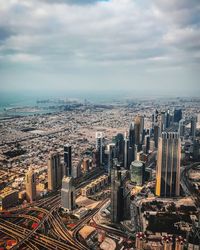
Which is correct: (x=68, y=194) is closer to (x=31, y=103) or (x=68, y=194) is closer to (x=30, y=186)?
(x=30, y=186)

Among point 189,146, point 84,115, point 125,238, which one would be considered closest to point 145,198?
point 125,238

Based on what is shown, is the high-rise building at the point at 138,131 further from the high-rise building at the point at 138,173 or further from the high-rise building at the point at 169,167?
the high-rise building at the point at 169,167

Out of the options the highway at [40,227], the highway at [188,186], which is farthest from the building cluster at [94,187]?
the highway at [188,186]

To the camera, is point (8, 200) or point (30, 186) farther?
point (30, 186)

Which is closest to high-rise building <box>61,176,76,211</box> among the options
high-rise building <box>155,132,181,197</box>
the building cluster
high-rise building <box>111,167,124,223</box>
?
the building cluster

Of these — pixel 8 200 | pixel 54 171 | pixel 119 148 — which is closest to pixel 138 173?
pixel 119 148

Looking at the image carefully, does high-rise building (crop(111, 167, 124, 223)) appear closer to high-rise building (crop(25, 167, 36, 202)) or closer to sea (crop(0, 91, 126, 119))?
high-rise building (crop(25, 167, 36, 202))

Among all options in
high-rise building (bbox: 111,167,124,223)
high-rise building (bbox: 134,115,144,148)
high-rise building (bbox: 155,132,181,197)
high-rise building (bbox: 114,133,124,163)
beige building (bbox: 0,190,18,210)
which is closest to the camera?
high-rise building (bbox: 111,167,124,223)
